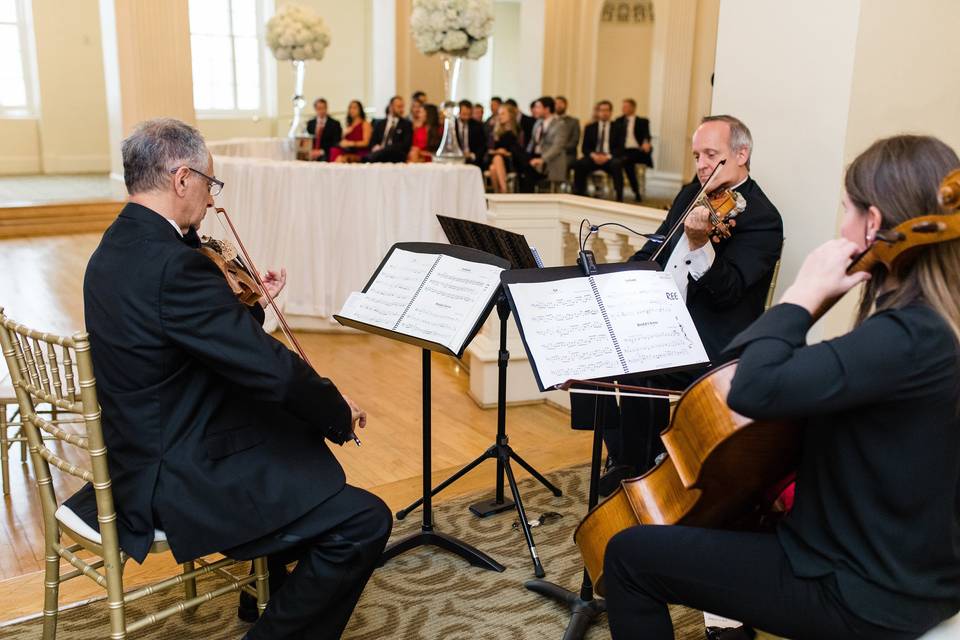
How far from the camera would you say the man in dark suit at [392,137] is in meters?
10.9

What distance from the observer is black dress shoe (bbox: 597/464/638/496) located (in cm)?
345

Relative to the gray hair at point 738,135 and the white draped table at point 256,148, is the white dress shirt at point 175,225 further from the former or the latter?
the white draped table at point 256,148

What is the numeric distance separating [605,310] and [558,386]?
1.02 feet

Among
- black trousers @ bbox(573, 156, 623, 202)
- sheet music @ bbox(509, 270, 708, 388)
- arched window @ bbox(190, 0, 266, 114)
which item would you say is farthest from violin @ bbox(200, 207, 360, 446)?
arched window @ bbox(190, 0, 266, 114)

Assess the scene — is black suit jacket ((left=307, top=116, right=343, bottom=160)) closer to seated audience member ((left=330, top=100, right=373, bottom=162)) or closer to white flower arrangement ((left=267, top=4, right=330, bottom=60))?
seated audience member ((left=330, top=100, right=373, bottom=162))

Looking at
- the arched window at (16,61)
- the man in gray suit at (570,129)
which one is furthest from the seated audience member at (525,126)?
the arched window at (16,61)

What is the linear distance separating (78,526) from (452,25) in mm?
5292

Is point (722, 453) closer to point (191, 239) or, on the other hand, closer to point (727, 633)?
point (727, 633)

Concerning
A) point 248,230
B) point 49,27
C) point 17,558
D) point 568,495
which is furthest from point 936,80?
point 49,27

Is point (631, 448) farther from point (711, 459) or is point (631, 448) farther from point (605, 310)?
point (711, 459)

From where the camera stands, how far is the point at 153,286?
1.97m

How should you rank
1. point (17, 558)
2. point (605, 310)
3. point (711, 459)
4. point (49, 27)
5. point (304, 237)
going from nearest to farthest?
point (711, 459)
point (605, 310)
point (17, 558)
point (304, 237)
point (49, 27)

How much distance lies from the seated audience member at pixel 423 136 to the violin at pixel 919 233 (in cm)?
951

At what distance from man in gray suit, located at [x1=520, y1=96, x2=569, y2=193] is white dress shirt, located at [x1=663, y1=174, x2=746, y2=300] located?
8344mm
